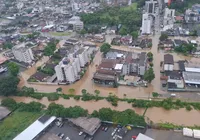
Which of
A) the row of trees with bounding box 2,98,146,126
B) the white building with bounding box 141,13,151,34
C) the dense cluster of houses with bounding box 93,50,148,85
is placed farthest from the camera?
the white building with bounding box 141,13,151,34

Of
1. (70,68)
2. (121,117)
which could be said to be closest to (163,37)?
(70,68)

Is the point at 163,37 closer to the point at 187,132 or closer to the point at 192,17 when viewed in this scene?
the point at 192,17

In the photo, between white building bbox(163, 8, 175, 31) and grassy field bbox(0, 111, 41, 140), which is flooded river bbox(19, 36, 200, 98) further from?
white building bbox(163, 8, 175, 31)

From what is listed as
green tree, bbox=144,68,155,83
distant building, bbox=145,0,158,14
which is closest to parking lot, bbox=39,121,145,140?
green tree, bbox=144,68,155,83

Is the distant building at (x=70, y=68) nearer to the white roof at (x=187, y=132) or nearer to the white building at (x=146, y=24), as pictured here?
the white roof at (x=187, y=132)

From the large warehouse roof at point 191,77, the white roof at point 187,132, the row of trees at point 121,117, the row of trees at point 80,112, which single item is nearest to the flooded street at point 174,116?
the white roof at point 187,132

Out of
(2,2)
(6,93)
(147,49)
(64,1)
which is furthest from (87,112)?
(2,2)

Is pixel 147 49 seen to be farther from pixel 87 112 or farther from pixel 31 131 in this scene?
pixel 31 131

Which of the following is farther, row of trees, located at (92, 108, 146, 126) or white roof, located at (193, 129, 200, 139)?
row of trees, located at (92, 108, 146, 126)
